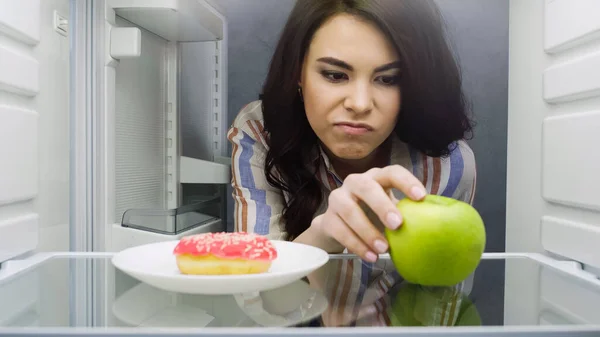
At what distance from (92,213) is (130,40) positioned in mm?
404

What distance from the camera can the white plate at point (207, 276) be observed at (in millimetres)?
622

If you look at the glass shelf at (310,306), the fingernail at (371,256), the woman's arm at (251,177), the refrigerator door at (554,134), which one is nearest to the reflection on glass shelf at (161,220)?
the woman's arm at (251,177)

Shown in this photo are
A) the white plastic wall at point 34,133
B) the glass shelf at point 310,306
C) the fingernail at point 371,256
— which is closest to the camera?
the glass shelf at point 310,306

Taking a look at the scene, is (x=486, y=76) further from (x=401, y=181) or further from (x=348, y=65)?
(x=401, y=181)

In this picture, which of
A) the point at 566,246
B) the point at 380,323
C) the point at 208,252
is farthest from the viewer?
the point at 566,246

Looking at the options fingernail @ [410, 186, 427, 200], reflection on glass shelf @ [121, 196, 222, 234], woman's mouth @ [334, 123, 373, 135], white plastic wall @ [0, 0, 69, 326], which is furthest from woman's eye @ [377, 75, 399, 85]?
white plastic wall @ [0, 0, 69, 326]

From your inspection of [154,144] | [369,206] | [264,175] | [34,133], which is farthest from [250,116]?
[369,206]

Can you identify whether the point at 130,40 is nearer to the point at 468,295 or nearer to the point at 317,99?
the point at 317,99

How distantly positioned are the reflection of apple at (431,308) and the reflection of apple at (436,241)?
0.02 meters

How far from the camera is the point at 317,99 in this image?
120 centimetres

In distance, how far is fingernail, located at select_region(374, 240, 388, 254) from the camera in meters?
0.76

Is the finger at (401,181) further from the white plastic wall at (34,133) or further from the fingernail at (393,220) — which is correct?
the white plastic wall at (34,133)

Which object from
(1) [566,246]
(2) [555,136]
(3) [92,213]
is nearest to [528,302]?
(1) [566,246]

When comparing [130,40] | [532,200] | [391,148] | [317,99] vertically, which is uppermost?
[130,40]
